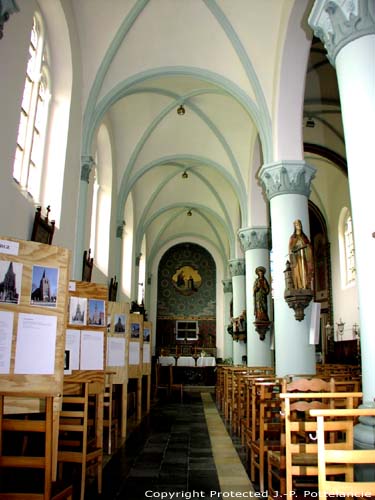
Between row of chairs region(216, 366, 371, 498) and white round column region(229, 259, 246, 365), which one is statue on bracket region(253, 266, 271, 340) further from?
row of chairs region(216, 366, 371, 498)

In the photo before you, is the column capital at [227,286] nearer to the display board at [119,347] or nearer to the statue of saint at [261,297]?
the statue of saint at [261,297]

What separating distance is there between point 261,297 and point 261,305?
220 millimetres

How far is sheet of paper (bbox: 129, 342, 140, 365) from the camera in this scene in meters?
9.45

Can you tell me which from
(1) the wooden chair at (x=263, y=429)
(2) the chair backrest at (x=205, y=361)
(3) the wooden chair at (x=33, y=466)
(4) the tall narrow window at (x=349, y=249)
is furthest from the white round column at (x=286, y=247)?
(2) the chair backrest at (x=205, y=361)

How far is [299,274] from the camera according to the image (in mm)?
8008

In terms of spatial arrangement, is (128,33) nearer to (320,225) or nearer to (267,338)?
(267,338)

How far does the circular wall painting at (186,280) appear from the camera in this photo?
80.4 ft

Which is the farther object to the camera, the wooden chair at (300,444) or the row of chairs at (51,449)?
the wooden chair at (300,444)

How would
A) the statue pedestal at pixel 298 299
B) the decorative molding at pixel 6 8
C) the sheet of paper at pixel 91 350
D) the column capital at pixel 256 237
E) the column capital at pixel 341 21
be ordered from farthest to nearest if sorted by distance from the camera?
the column capital at pixel 256 237, the statue pedestal at pixel 298 299, the sheet of paper at pixel 91 350, the column capital at pixel 341 21, the decorative molding at pixel 6 8

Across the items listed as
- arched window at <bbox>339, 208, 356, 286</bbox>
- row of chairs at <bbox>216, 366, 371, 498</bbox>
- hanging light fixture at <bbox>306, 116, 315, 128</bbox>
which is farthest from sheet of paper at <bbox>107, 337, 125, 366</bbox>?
arched window at <bbox>339, 208, 356, 286</bbox>

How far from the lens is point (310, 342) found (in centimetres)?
796

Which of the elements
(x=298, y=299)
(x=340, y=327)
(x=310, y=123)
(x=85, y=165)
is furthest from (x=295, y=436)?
(x=340, y=327)

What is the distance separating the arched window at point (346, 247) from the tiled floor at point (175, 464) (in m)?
9.92

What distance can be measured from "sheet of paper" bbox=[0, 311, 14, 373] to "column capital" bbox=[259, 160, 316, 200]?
640 centimetres
